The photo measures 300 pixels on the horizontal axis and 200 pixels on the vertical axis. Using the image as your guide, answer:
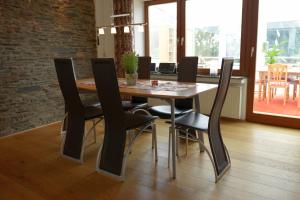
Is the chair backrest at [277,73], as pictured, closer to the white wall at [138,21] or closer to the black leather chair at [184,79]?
the black leather chair at [184,79]

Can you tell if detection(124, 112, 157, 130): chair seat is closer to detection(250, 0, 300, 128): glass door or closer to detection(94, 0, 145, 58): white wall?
detection(250, 0, 300, 128): glass door

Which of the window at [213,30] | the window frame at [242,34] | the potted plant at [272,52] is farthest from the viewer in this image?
the window at [213,30]

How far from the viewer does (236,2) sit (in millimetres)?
3920

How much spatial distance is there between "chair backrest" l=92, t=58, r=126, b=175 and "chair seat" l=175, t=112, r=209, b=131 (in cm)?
55

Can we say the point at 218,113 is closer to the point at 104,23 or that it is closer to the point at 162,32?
the point at 162,32

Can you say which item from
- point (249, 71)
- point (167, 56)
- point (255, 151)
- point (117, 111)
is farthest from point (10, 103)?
point (249, 71)

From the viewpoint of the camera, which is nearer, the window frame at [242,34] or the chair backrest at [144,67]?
the chair backrest at [144,67]

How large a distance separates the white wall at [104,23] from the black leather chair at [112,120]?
2682 mm

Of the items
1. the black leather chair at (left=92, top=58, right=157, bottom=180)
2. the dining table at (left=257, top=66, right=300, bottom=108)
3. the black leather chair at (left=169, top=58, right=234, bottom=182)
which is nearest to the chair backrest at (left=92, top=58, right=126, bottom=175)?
the black leather chair at (left=92, top=58, right=157, bottom=180)

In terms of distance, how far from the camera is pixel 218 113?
94.3 inches

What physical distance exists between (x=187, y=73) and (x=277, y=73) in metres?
1.51

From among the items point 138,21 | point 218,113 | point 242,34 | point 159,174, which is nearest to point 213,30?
point 242,34

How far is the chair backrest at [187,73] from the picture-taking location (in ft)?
10.2

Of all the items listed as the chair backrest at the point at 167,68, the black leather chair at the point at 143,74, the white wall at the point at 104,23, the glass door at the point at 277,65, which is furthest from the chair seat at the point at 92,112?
the glass door at the point at 277,65
